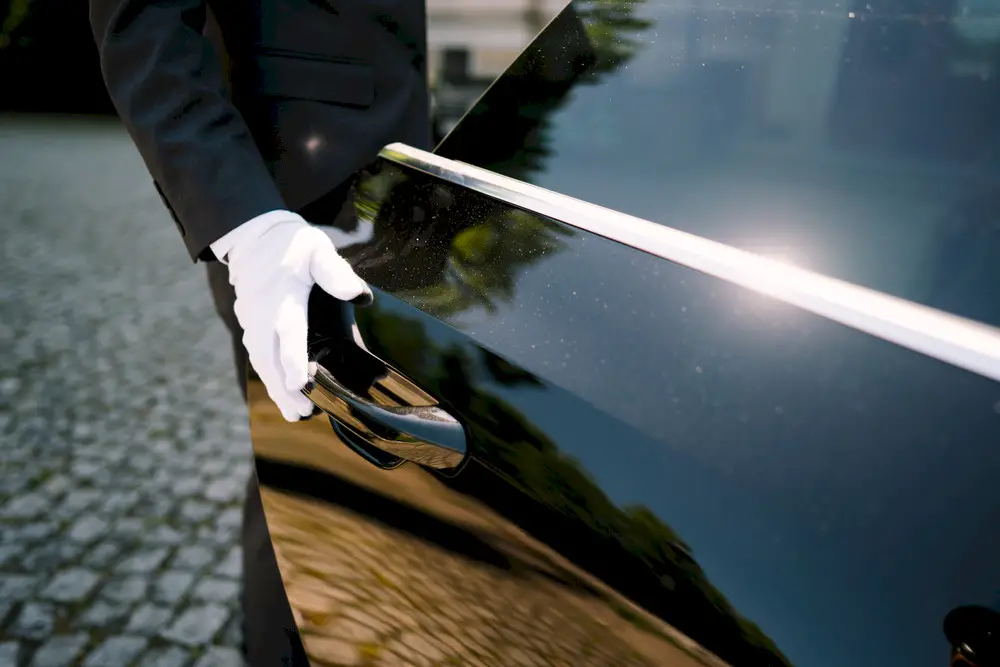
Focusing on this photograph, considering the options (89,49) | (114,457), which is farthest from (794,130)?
(89,49)

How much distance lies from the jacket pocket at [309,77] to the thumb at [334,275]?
0.44 m

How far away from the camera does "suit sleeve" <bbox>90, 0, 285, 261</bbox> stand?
126cm

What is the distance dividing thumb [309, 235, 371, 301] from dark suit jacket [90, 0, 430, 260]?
20 cm

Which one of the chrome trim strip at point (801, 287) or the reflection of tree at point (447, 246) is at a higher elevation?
the chrome trim strip at point (801, 287)

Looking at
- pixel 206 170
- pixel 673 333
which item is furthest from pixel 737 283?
pixel 206 170

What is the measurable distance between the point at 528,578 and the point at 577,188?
49 cm

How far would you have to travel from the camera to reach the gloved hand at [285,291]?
109cm

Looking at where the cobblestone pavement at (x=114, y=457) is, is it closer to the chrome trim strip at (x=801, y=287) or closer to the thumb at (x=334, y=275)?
the thumb at (x=334, y=275)

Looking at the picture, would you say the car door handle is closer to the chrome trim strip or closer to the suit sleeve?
the chrome trim strip

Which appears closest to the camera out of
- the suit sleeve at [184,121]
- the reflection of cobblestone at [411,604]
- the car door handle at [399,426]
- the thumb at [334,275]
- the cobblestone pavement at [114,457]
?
the reflection of cobblestone at [411,604]

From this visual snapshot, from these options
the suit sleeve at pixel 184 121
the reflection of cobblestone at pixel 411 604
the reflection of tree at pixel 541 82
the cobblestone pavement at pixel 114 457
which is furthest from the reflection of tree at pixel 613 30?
the cobblestone pavement at pixel 114 457

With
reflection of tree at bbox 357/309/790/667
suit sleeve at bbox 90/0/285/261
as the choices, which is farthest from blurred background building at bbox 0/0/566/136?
reflection of tree at bbox 357/309/790/667

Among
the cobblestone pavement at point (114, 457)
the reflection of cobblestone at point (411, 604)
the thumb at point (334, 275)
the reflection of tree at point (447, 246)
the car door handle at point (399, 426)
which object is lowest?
the cobblestone pavement at point (114, 457)

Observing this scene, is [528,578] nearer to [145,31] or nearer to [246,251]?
[246,251]
